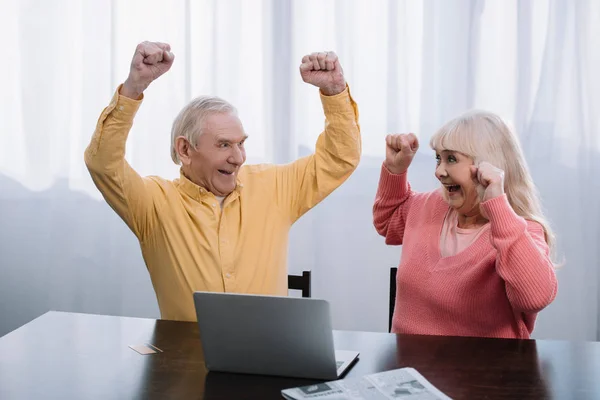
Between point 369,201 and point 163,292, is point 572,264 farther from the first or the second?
point 163,292

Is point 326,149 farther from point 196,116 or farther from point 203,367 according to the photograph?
point 203,367

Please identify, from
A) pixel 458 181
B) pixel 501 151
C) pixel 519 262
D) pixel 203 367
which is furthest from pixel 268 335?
pixel 501 151

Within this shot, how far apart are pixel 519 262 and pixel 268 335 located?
63cm

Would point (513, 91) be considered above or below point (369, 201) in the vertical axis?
above

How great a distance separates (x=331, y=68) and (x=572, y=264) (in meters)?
1.60

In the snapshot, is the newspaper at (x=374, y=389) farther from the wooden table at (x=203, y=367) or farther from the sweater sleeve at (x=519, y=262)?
the sweater sleeve at (x=519, y=262)

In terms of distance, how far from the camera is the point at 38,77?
3.33 metres

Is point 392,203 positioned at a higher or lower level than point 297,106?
lower

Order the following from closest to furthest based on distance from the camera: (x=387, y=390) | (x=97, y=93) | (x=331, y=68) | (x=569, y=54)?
(x=387, y=390) → (x=331, y=68) → (x=569, y=54) → (x=97, y=93)

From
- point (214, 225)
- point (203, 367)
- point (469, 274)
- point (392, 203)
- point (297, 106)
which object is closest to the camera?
point (203, 367)

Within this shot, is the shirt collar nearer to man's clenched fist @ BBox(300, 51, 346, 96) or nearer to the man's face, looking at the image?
the man's face

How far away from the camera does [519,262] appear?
1.74 metres

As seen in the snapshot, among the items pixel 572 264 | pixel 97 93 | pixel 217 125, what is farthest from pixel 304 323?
pixel 97 93

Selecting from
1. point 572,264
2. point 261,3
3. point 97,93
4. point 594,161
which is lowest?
point 572,264
